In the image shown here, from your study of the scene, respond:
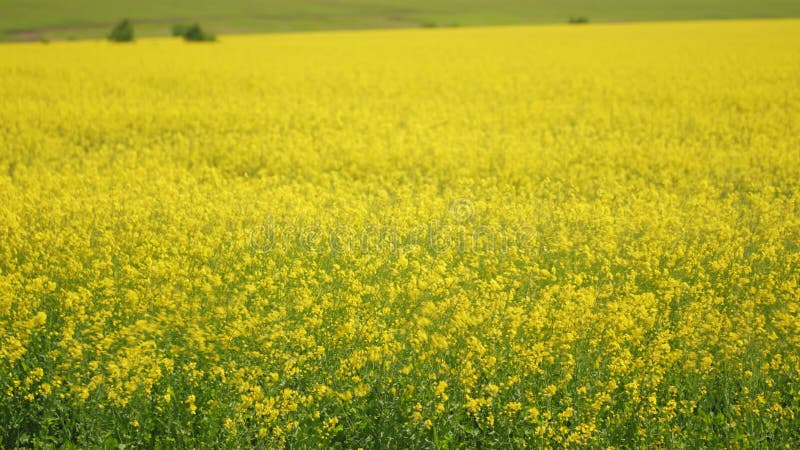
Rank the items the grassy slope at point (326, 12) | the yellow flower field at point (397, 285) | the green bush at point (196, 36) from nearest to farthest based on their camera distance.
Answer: the yellow flower field at point (397, 285)
the green bush at point (196, 36)
the grassy slope at point (326, 12)

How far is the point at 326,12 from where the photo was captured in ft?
214

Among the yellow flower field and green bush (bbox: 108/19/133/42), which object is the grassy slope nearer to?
green bush (bbox: 108/19/133/42)

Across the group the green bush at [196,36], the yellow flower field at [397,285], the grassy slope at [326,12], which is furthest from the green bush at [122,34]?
the yellow flower field at [397,285]

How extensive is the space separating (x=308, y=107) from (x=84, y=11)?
51.9 metres

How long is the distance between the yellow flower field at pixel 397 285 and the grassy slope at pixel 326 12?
1630 inches

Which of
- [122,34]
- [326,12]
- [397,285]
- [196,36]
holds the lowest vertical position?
[397,285]

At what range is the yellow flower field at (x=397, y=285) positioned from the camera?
430cm

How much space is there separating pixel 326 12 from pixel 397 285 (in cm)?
6321

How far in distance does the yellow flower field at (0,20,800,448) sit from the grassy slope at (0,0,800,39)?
4139 centimetres

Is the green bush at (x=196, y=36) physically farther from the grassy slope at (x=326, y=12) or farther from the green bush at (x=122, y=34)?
the grassy slope at (x=326, y=12)

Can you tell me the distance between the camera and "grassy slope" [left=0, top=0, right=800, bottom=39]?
53.0 m

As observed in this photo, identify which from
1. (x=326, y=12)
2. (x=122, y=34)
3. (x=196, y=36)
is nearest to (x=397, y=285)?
(x=122, y=34)

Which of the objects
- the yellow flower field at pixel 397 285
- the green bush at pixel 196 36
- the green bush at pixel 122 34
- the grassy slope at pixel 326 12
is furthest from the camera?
the grassy slope at pixel 326 12

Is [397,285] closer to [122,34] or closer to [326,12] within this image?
[122,34]
